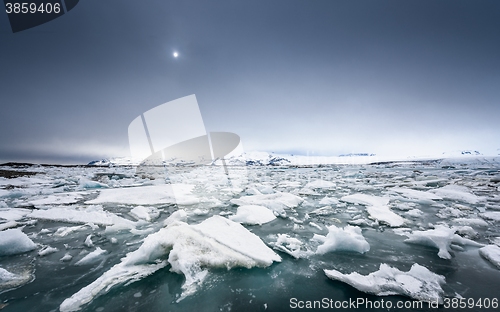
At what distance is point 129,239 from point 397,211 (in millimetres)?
7802

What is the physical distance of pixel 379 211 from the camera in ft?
19.5

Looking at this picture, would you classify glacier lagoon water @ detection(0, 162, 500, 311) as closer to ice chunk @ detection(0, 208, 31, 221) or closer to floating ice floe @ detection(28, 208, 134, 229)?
floating ice floe @ detection(28, 208, 134, 229)

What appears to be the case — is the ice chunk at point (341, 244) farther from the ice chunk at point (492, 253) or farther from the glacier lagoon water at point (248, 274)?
the ice chunk at point (492, 253)

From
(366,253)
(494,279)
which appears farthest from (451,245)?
(366,253)

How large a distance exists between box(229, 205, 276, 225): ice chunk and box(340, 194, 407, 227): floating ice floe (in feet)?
9.87

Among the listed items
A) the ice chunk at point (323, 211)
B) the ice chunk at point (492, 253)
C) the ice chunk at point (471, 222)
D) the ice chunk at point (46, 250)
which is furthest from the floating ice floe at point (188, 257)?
the ice chunk at point (471, 222)

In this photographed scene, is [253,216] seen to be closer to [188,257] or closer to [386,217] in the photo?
[188,257]

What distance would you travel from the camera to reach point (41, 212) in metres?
5.96

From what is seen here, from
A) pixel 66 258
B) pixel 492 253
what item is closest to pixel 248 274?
pixel 66 258

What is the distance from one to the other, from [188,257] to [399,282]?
2932 millimetres

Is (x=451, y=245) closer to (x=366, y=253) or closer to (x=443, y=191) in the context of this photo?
(x=366, y=253)

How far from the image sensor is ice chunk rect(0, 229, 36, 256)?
3.37m

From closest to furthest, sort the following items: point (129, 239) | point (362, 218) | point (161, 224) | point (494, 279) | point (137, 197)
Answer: point (494, 279) → point (129, 239) → point (161, 224) → point (362, 218) → point (137, 197)

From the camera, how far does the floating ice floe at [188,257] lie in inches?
101
